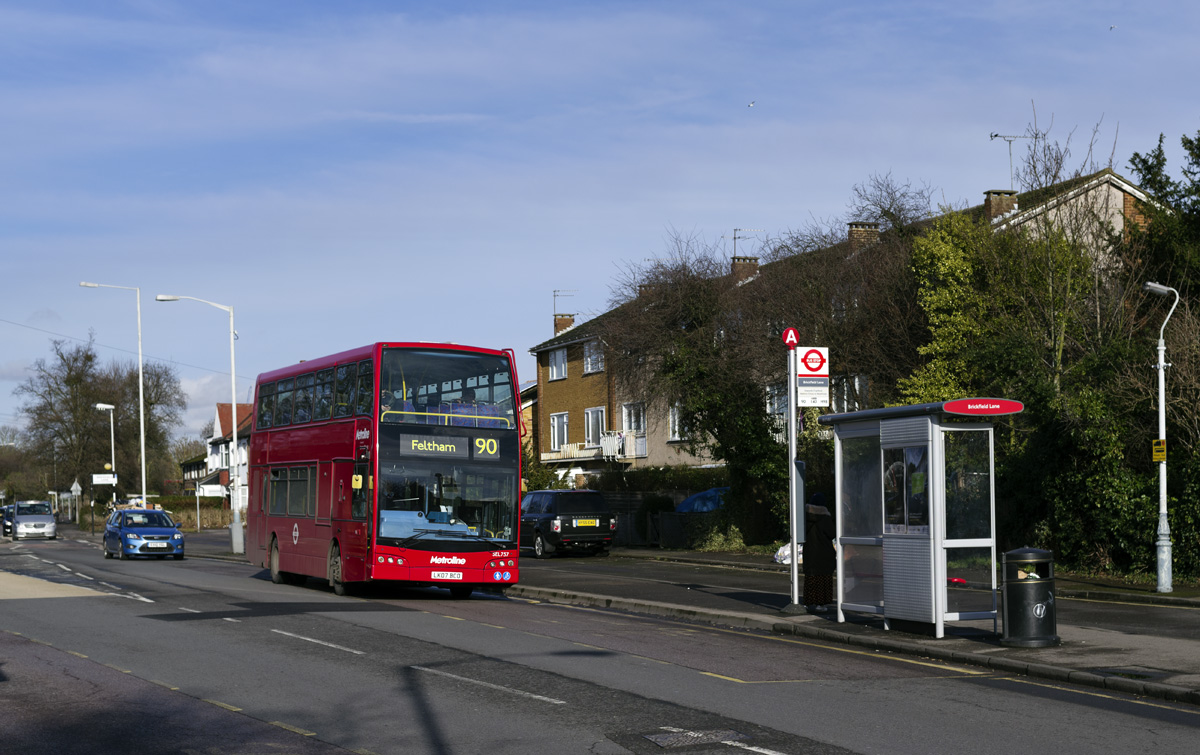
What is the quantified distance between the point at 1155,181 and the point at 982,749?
83.6ft

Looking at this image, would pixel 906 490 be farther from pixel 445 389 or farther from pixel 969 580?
pixel 445 389

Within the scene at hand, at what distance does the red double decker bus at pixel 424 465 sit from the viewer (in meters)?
20.0

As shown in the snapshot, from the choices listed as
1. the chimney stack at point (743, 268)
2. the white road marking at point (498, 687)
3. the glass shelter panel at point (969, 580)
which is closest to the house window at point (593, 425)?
the chimney stack at point (743, 268)

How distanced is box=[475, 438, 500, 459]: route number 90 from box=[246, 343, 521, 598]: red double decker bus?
17 millimetres

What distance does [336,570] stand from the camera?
21.6 metres

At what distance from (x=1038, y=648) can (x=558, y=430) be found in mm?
48495

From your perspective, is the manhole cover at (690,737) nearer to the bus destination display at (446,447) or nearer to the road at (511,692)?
the road at (511,692)

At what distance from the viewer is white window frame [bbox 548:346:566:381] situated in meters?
60.1

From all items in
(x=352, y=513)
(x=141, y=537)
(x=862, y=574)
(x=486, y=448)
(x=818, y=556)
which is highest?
(x=486, y=448)

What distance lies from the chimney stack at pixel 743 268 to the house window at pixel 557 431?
17914mm

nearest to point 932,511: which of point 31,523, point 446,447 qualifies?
point 446,447

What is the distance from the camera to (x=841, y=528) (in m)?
15.6

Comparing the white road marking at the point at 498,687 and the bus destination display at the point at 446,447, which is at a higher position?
the bus destination display at the point at 446,447

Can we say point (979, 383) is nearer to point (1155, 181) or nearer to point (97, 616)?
point (1155, 181)
